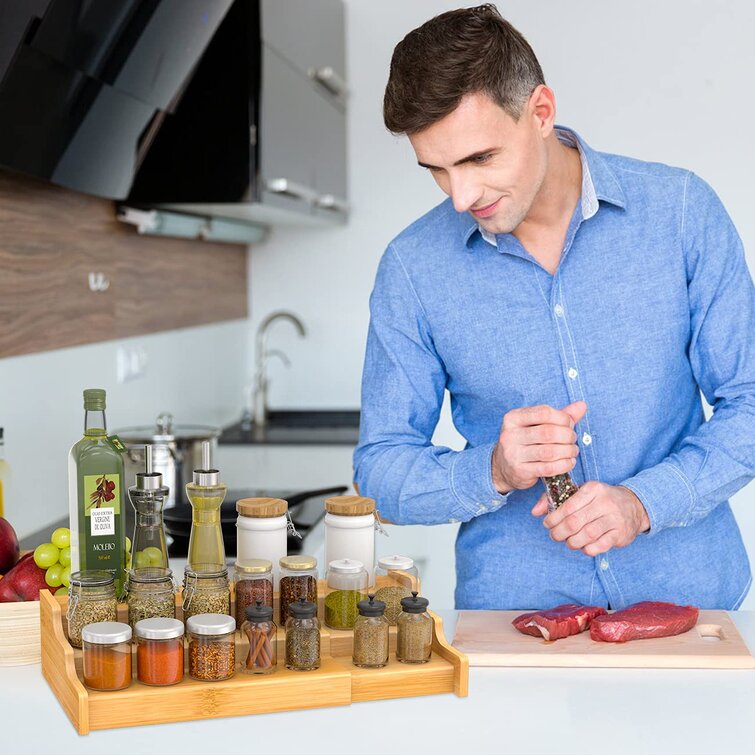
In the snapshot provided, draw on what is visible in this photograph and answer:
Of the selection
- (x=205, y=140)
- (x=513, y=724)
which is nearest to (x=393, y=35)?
(x=205, y=140)

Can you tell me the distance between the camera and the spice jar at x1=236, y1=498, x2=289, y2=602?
139cm

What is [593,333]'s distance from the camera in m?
1.68

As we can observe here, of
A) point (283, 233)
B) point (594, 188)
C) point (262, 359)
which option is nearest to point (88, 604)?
point (594, 188)

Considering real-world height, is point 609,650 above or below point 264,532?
below

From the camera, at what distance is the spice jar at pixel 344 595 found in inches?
53.7

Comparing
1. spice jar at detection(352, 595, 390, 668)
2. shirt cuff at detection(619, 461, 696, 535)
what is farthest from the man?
spice jar at detection(352, 595, 390, 668)

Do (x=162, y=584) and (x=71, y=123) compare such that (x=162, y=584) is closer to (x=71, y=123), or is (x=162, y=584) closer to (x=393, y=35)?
(x=71, y=123)

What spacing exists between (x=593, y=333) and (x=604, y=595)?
401mm

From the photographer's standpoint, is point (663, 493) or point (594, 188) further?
point (594, 188)

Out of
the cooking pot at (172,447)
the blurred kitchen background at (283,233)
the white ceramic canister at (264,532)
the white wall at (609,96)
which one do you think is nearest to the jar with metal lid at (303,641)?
the white ceramic canister at (264,532)

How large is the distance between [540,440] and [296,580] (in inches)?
14.5

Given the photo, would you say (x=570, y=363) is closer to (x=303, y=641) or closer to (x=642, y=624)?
(x=642, y=624)

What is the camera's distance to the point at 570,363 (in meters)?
1.68

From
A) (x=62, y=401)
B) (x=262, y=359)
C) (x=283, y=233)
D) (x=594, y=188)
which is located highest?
(x=283, y=233)
